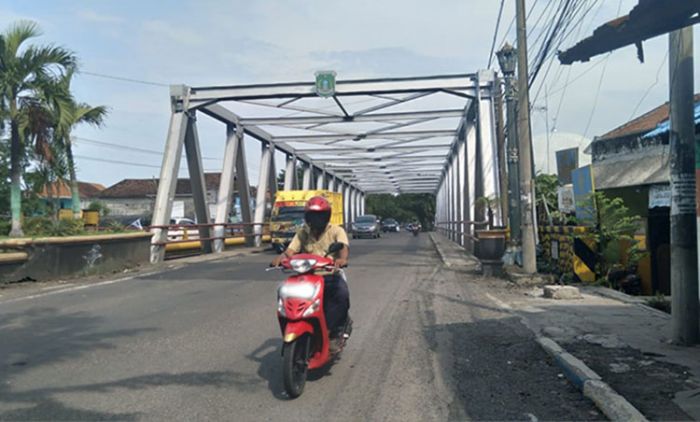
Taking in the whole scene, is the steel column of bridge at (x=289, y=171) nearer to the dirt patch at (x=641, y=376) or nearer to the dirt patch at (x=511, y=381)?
the dirt patch at (x=511, y=381)

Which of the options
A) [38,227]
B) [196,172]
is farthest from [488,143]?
[38,227]

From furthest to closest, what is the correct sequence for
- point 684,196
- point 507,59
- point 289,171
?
point 289,171 → point 507,59 → point 684,196

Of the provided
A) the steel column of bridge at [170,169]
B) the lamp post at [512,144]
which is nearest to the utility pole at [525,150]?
the lamp post at [512,144]

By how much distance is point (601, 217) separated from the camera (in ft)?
40.6

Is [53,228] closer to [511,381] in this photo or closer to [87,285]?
[87,285]

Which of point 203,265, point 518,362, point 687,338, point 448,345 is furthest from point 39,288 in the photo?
point 687,338

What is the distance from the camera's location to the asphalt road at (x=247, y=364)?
4824 millimetres

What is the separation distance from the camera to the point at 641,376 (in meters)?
5.45

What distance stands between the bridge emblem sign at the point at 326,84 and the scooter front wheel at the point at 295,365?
16578 mm

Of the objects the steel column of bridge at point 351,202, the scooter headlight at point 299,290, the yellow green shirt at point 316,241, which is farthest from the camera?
the steel column of bridge at point 351,202

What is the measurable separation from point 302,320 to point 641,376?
119 inches

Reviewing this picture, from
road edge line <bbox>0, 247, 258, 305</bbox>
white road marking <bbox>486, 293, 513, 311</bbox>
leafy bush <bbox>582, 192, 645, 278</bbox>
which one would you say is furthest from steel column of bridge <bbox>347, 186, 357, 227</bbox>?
white road marking <bbox>486, 293, 513, 311</bbox>

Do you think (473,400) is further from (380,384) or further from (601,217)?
(601,217)

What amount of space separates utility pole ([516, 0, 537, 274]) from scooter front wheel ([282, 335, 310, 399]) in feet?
31.0
